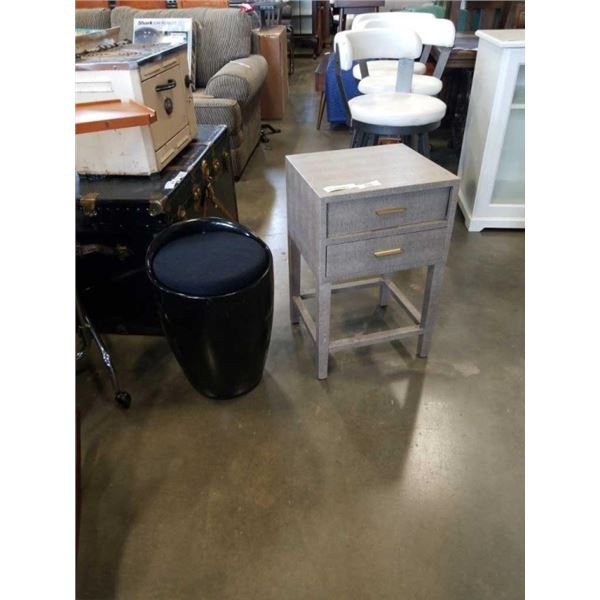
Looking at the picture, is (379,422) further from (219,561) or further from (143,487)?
(143,487)

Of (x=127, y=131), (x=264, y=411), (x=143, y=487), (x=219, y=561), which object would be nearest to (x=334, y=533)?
(x=219, y=561)

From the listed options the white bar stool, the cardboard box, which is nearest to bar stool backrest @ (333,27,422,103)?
the white bar stool

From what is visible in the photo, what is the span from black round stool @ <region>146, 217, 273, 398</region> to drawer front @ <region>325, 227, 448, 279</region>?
21cm

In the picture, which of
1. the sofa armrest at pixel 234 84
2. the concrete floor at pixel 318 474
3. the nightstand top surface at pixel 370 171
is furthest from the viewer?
the sofa armrest at pixel 234 84

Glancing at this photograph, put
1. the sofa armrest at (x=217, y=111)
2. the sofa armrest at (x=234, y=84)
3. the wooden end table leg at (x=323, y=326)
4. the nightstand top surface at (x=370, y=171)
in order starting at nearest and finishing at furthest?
the nightstand top surface at (x=370, y=171) → the wooden end table leg at (x=323, y=326) → the sofa armrest at (x=217, y=111) → the sofa armrest at (x=234, y=84)

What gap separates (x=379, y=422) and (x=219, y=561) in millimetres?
603

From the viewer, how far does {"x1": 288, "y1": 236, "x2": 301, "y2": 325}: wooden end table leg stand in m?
1.61

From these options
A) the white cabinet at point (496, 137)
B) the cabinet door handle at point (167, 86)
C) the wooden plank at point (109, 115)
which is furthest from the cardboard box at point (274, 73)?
the wooden plank at point (109, 115)

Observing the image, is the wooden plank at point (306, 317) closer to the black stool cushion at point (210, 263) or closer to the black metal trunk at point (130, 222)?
the black stool cushion at point (210, 263)

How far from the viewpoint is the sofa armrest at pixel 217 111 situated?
2668mm

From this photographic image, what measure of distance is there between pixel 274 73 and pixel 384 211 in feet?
11.0

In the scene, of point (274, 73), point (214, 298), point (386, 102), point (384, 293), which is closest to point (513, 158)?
point (386, 102)

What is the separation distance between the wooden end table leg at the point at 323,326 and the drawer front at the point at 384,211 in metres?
0.19

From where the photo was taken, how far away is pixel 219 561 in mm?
1024
